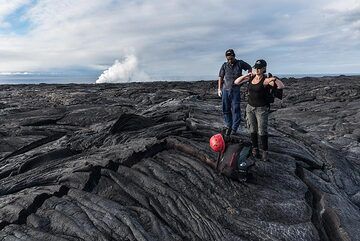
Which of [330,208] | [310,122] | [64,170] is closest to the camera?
[330,208]

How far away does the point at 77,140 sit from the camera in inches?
702

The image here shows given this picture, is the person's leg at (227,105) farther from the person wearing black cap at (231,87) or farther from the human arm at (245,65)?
the human arm at (245,65)

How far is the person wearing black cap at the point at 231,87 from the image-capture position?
15405 mm

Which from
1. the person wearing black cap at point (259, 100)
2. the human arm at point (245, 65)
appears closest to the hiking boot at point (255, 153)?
the person wearing black cap at point (259, 100)

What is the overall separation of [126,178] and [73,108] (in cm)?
1991

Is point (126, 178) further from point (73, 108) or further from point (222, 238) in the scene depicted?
point (73, 108)

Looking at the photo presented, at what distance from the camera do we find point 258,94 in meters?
12.9

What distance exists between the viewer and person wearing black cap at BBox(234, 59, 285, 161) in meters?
12.7

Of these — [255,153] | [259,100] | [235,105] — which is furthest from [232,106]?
[259,100]

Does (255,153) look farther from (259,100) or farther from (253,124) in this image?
(259,100)

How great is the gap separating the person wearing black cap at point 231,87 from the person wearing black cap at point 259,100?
179 centimetres

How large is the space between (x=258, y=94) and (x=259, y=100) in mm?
216

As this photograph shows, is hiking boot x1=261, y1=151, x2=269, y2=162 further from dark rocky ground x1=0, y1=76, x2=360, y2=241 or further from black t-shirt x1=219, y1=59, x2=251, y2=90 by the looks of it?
black t-shirt x1=219, y1=59, x2=251, y2=90

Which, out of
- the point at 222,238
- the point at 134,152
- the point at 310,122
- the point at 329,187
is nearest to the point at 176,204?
the point at 222,238
